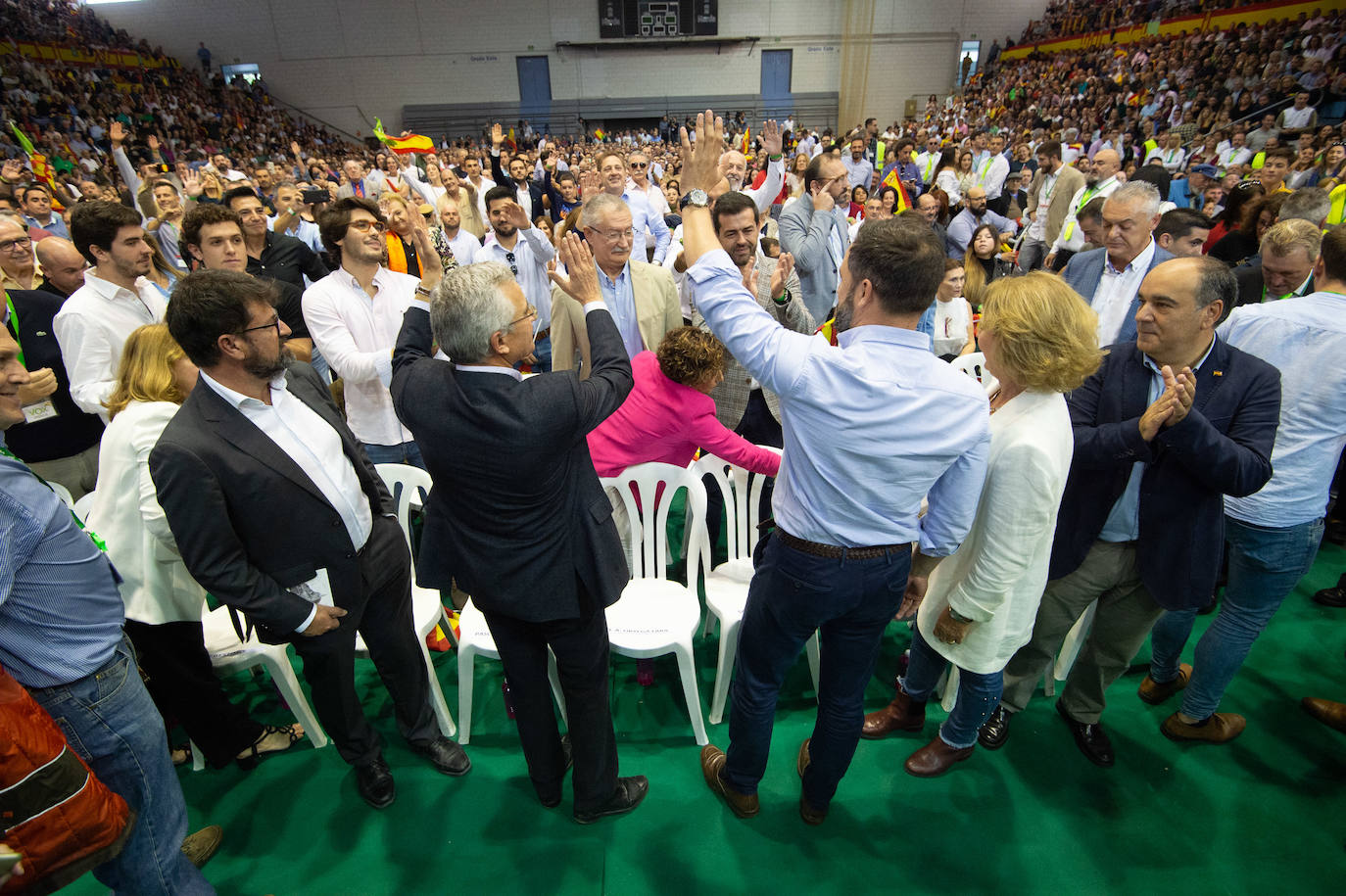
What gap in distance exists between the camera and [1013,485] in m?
1.76

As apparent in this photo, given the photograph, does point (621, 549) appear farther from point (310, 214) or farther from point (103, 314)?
point (310, 214)

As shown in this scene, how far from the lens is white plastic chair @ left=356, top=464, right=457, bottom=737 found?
98.3 inches

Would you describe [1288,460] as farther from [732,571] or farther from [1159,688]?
[732,571]

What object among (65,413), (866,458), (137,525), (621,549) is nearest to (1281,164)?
(866,458)

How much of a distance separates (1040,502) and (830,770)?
107 centimetres

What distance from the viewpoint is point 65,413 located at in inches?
112

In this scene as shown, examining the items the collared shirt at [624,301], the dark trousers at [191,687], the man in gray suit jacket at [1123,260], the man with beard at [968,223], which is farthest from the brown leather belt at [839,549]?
the man with beard at [968,223]

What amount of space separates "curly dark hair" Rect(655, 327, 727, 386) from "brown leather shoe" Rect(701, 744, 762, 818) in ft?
4.60

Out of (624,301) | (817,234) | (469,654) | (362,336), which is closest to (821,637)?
(469,654)

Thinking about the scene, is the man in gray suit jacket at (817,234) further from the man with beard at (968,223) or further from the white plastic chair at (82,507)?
the white plastic chair at (82,507)

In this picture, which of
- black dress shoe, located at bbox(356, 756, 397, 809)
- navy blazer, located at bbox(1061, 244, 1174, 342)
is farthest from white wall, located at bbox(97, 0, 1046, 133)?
black dress shoe, located at bbox(356, 756, 397, 809)

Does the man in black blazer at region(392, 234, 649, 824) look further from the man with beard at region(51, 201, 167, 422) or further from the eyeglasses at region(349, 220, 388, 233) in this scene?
the man with beard at region(51, 201, 167, 422)

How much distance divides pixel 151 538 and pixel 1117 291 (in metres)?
4.25

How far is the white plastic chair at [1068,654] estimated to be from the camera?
8.86 ft
